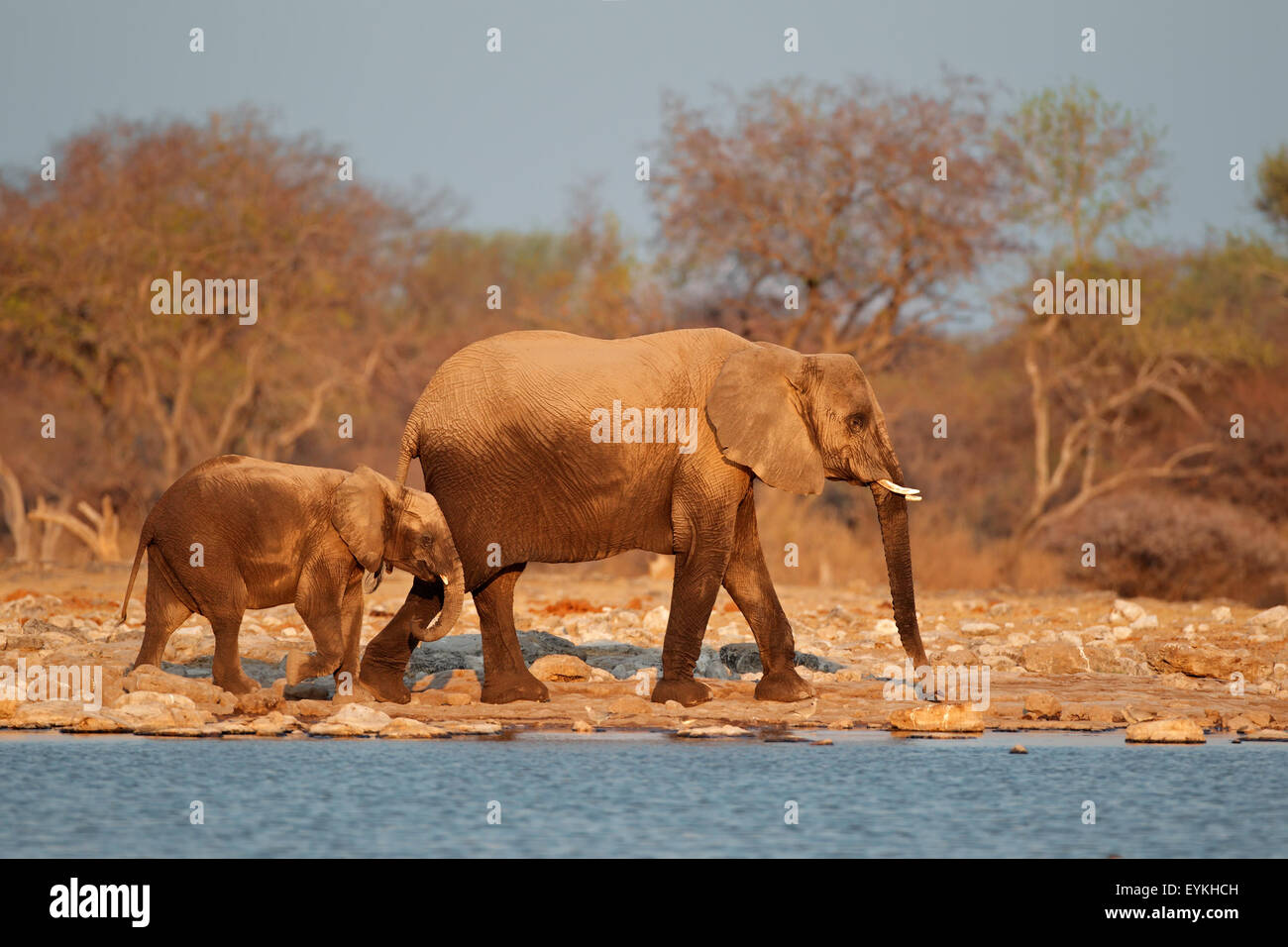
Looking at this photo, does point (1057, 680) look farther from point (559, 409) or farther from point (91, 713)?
point (91, 713)

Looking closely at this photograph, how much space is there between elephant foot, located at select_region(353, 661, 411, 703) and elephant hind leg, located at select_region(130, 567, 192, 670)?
4.14 ft

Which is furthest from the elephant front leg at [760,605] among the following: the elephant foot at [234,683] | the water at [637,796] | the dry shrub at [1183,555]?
the dry shrub at [1183,555]

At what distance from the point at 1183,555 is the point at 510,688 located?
15.7 metres

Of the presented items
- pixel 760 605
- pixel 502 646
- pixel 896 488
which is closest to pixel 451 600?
pixel 502 646

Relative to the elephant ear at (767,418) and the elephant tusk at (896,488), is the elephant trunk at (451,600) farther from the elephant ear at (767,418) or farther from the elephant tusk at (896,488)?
the elephant tusk at (896,488)

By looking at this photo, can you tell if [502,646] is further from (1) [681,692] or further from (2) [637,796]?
(2) [637,796]

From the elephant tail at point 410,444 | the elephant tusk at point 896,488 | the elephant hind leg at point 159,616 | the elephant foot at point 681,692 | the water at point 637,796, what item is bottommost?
the water at point 637,796

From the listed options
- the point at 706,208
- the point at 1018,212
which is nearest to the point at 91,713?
the point at 706,208

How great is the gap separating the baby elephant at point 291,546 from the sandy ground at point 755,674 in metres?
0.52

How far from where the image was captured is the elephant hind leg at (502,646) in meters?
13.1

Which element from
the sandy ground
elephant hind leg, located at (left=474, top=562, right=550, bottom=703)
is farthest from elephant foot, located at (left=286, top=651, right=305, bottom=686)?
elephant hind leg, located at (left=474, top=562, right=550, bottom=703)

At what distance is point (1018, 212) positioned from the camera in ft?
108

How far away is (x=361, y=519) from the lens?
41.4 feet
